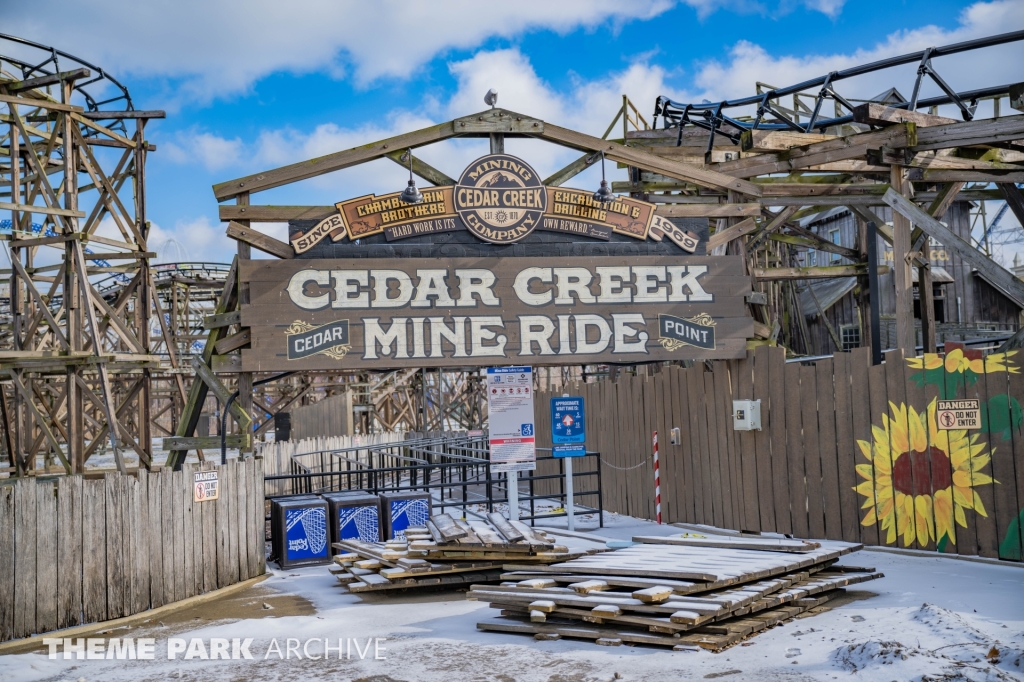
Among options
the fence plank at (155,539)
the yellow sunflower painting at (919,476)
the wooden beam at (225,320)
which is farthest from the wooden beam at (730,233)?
the fence plank at (155,539)

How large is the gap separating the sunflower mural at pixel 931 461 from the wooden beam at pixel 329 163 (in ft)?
23.3

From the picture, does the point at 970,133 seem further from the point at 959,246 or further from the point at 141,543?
the point at 141,543

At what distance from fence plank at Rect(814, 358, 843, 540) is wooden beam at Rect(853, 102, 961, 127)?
3157mm

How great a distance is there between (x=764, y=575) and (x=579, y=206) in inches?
253

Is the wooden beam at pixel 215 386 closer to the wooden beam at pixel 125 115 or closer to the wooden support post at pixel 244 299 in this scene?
the wooden support post at pixel 244 299

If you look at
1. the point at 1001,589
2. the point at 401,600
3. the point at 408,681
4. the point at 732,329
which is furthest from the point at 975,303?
the point at 408,681

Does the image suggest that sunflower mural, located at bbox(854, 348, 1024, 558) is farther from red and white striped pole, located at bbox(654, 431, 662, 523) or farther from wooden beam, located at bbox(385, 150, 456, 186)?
wooden beam, located at bbox(385, 150, 456, 186)

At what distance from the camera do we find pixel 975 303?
30.1 m

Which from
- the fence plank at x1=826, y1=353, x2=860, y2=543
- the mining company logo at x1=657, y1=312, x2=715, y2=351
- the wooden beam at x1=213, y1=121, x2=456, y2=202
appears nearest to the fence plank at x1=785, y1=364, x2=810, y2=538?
the fence plank at x1=826, y1=353, x2=860, y2=543

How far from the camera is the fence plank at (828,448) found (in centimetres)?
1202

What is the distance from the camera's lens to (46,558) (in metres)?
9.30

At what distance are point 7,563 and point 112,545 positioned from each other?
3.55ft

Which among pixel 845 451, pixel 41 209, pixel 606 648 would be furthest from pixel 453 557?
pixel 41 209

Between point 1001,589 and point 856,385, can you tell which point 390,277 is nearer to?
point 856,385
